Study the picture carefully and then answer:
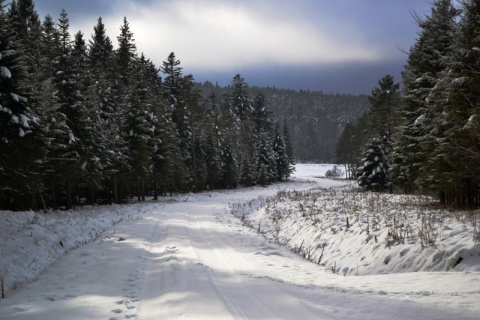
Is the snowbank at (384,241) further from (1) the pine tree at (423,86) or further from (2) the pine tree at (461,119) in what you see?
(1) the pine tree at (423,86)

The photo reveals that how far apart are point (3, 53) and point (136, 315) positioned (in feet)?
56.3

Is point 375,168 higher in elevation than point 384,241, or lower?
higher

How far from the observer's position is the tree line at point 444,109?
10562mm

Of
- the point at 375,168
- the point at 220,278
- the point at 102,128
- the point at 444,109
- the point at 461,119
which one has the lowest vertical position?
the point at 220,278

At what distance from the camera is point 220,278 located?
24.1ft

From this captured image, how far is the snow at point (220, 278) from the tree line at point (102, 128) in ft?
26.1

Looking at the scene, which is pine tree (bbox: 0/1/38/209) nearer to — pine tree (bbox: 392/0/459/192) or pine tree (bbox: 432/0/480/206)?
pine tree (bbox: 432/0/480/206)

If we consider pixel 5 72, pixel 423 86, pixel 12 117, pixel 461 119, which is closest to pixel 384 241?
pixel 461 119

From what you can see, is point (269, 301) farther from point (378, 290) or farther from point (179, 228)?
point (179, 228)

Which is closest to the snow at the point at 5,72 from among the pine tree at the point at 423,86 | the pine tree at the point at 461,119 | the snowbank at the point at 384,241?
the snowbank at the point at 384,241

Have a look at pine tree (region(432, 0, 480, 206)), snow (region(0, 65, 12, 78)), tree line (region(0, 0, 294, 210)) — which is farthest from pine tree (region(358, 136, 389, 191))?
snow (region(0, 65, 12, 78))

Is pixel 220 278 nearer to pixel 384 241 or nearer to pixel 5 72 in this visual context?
pixel 384 241

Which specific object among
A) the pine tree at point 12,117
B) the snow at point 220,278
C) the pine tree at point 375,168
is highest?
the pine tree at point 12,117

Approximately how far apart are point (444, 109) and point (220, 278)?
13.9 meters
